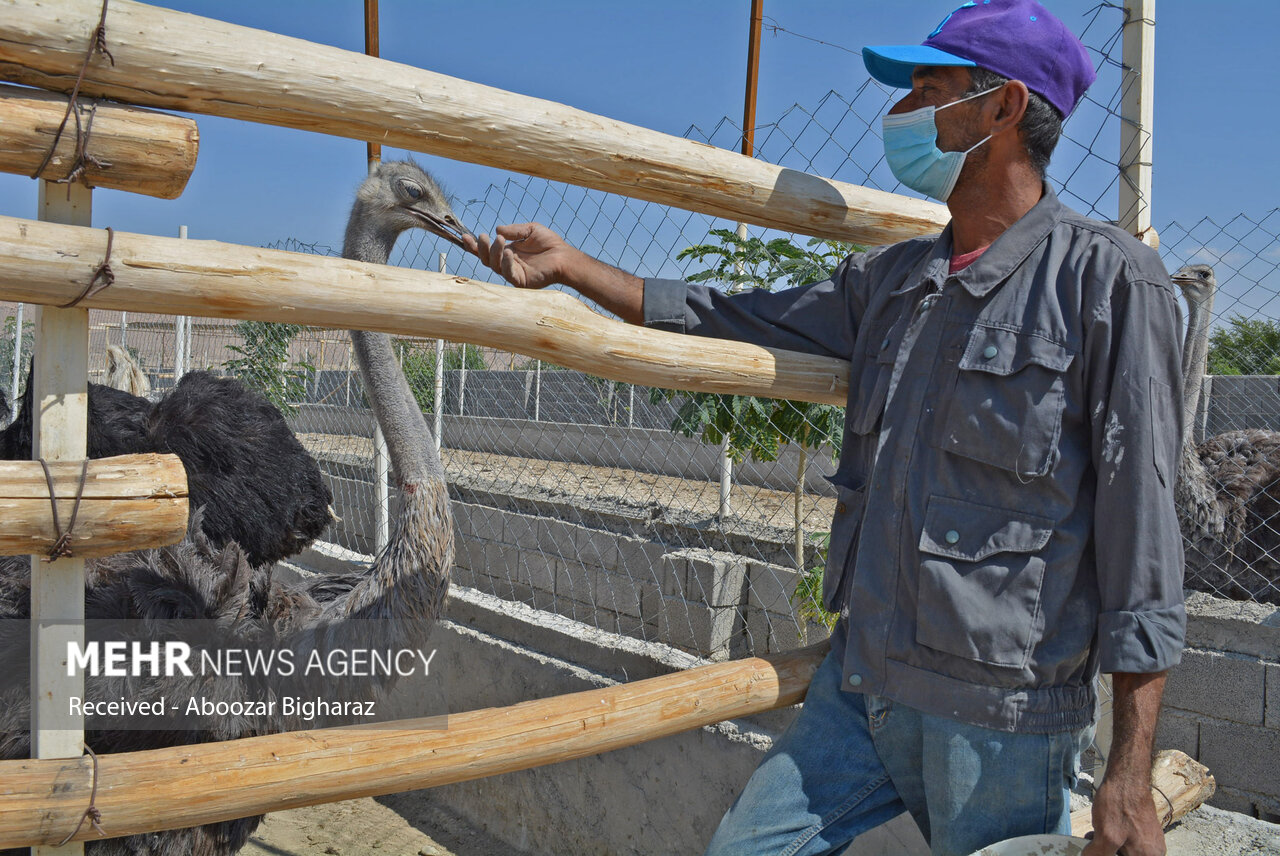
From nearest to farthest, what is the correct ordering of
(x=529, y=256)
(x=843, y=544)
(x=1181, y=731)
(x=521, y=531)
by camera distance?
1. (x=843, y=544)
2. (x=529, y=256)
3. (x=1181, y=731)
4. (x=521, y=531)

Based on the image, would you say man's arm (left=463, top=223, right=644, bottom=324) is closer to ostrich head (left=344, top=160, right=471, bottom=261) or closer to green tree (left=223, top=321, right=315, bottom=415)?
ostrich head (left=344, top=160, right=471, bottom=261)

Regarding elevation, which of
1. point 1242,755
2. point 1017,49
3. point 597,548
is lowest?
point 1242,755

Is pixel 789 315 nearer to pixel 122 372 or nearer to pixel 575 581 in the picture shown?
pixel 575 581

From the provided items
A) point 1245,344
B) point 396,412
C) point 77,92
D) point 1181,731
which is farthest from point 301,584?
point 1245,344

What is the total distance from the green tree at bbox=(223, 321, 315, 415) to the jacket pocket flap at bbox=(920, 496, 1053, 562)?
6.13 m

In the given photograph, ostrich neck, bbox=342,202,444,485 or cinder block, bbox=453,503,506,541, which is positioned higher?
ostrich neck, bbox=342,202,444,485

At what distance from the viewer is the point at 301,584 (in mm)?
3564

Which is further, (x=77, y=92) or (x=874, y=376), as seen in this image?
(x=874, y=376)

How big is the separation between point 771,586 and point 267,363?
5.06 meters

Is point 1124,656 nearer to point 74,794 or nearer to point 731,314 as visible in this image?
point 731,314

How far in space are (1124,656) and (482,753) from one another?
1.16 meters

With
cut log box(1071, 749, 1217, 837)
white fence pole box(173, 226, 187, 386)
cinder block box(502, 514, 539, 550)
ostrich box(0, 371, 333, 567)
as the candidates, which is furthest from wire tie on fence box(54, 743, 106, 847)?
white fence pole box(173, 226, 187, 386)

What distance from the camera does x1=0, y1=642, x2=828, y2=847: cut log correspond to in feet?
5.34

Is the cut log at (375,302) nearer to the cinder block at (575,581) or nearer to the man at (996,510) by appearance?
the man at (996,510)
